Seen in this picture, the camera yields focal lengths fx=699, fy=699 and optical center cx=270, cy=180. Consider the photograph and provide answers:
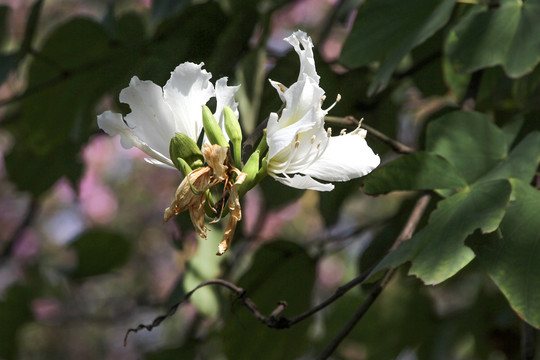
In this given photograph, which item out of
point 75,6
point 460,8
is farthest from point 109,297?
point 460,8

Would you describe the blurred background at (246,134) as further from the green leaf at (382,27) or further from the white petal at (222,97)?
the white petal at (222,97)

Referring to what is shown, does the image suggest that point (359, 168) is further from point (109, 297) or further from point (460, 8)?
point (109, 297)

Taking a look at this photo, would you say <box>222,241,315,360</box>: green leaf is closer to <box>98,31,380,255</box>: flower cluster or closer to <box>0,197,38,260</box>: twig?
<box>98,31,380,255</box>: flower cluster

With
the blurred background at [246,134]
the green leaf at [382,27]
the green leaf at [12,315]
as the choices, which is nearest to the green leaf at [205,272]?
the blurred background at [246,134]

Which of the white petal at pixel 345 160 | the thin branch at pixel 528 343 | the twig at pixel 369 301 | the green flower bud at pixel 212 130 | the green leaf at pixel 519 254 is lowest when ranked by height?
the thin branch at pixel 528 343

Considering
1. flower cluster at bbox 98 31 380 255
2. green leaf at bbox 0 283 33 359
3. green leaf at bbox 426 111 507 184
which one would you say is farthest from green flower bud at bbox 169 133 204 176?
green leaf at bbox 0 283 33 359
